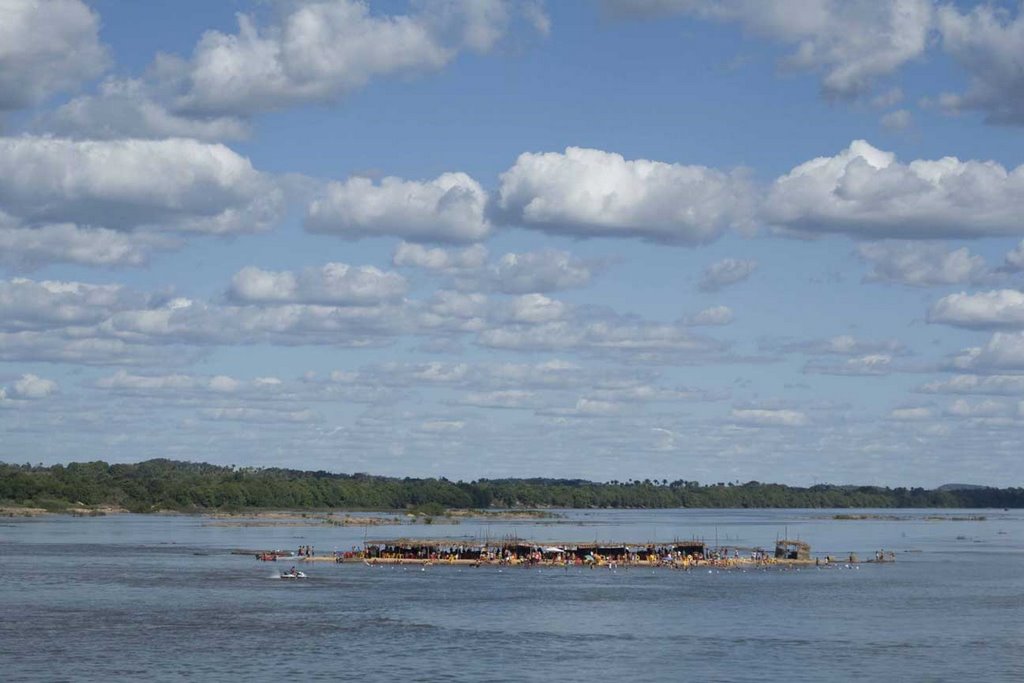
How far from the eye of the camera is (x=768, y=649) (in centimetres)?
7481

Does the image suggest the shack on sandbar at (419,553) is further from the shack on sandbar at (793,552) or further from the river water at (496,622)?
the shack on sandbar at (793,552)

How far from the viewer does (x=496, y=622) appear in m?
86.0

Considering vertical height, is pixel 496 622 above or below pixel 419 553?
below

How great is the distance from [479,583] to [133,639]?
44602 mm

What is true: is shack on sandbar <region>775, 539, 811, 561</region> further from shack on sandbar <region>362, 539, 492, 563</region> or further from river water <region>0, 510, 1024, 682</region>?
shack on sandbar <region>362, 539, 492, 563</region>

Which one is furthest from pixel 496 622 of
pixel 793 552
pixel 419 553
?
pixel 793 552

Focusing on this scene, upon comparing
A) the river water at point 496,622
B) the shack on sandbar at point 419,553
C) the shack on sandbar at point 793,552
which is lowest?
the river water at point 496,622

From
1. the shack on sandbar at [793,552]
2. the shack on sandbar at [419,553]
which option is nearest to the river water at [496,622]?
the shack on sandbar at [419,553]

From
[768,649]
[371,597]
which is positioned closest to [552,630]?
[768,649]

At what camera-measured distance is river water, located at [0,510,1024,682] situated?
6725 centimetres

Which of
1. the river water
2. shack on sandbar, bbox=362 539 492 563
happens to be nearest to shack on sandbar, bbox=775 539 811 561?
the river water

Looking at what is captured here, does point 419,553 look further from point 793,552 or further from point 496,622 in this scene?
point 496,622

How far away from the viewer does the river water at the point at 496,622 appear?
67250mm

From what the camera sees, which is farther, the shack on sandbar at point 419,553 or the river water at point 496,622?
the shack on sandbar at point 419,553
